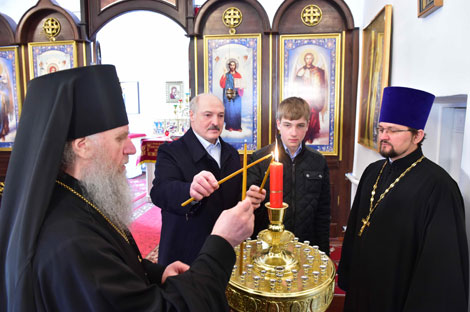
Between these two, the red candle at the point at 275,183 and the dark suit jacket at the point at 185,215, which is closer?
the red candle at the point at 275,183

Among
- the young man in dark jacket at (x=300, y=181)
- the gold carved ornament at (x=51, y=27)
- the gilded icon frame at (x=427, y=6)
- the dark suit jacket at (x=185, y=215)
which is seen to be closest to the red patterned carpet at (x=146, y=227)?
the dark suit jacket at (x=185, y=215)

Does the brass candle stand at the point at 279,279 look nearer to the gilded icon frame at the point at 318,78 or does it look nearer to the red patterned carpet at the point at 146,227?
the red patterned carpet at the point at 146,227

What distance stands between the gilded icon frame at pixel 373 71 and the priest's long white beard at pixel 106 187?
271cm

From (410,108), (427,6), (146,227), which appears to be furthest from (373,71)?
(146,227)

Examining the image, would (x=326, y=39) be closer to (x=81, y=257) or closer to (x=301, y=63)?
(x=301, y=63)

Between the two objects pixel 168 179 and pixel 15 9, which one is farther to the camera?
pixel 15 9

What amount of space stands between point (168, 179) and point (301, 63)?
337cm

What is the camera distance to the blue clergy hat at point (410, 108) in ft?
6.32

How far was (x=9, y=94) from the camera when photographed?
5.57 m

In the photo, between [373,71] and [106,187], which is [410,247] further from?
[373,71]

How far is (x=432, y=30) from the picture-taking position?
2238mm

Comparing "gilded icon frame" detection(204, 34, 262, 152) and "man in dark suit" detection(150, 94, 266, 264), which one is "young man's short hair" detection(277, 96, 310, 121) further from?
"gilded icon frame" detection(204, 34, 262, 152)

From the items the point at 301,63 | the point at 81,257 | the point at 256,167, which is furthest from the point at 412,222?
the point at 301,63

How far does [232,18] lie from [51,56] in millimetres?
2971
